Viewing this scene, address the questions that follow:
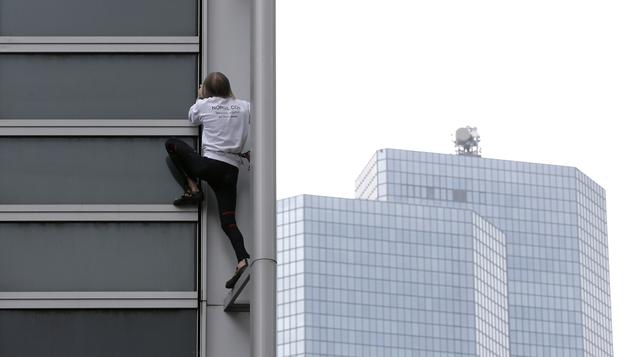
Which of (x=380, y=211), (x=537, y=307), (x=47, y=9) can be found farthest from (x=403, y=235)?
(x=47, y=9)

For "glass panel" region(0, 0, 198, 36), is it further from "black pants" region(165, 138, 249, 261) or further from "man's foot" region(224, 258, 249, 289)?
"man's foot" region(224, 258, 249, 289)

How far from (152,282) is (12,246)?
3.47 feet

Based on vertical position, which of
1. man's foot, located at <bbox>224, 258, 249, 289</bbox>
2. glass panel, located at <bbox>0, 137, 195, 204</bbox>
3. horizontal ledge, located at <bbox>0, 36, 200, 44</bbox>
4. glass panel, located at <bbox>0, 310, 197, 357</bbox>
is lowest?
glass panel, located at <bbox>0, 310, 197, 357</bbox>

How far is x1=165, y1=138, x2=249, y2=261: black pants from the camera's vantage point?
40.3 feet

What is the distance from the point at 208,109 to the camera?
40.5 feet

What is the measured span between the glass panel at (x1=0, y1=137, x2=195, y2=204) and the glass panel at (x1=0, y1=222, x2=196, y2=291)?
0.24 metres

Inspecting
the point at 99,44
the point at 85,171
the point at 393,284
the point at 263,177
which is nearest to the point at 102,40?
the point at 99,44

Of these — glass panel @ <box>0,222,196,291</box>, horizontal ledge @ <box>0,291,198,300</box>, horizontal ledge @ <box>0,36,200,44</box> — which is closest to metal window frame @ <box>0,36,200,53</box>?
horizontal ledge @ <box>0,36,200,44</box>

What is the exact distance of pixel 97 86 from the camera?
12.8 metres

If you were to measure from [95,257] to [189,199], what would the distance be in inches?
31.6

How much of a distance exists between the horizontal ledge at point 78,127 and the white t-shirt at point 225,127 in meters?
0.17

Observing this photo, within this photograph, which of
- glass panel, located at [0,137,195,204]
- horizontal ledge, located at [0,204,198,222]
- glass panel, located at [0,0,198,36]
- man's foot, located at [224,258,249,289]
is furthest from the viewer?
glass panel, located at [0,0,198,36]

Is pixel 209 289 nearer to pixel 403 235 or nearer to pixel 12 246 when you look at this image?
pixel 12 246

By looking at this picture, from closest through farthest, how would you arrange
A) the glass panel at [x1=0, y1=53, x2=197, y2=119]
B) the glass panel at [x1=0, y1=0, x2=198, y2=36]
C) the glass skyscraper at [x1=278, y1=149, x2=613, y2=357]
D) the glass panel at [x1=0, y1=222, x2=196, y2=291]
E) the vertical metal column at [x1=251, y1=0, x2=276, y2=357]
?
the vertical metal column at [x1=251, y1=0, x2=276, y2=357]
the glass panel at [x1=0, y1=222, x2=196, y2=291]
the glass panel at [x1=0, y1=53, x2=197, y2=119]
the glass panel at [x1=0, y1=0, x2=198, y2=36]
the glass skyscraper at [x1=278, y1=149, x2=613, y2=357]
